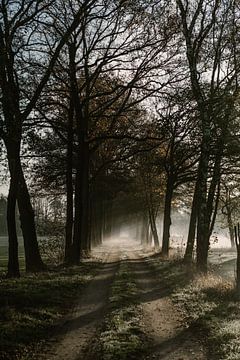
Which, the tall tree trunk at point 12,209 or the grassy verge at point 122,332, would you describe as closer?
the grassy verge at point 122,332

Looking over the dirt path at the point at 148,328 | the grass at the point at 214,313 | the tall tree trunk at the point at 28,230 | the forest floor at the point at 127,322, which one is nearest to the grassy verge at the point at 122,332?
the forest floor at the point at 127,322

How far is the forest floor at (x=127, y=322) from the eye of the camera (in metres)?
9.55

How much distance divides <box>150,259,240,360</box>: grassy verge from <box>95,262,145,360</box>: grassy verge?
147cm

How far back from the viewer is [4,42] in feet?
59.4

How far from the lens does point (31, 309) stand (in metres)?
12.8

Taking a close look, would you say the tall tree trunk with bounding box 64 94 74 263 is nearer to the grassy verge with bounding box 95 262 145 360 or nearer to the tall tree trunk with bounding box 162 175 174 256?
the tall tree trunk with bounding box 162 175 174 256

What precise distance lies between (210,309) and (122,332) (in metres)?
3.73

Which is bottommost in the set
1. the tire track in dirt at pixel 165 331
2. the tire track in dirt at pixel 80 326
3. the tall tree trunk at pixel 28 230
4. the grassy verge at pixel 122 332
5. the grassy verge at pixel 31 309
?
the tire track in dirt at pixel 165 331

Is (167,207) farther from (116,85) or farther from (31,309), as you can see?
(31,309)

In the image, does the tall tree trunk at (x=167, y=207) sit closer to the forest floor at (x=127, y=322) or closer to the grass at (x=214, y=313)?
the grass at (x=214, y=313)

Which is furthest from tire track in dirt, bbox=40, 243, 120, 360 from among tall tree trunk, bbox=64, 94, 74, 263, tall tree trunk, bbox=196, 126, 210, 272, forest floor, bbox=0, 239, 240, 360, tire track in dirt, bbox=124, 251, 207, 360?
tall tree trunk, bbox=64, 94, 74, 263

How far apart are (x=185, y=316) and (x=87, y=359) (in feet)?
15.6

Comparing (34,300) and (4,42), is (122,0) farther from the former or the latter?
(34,300)

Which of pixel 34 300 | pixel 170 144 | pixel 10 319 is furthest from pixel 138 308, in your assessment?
pixel 170 144
